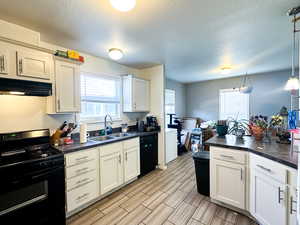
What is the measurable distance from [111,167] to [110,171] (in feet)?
0.20

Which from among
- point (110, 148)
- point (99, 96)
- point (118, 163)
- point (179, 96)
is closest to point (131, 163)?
point (118, 163)

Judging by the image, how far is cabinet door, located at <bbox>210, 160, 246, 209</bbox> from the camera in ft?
5.98

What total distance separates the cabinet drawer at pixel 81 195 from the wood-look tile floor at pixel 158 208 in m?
0.15

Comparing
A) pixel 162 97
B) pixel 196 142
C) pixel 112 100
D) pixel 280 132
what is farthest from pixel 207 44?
pixel 196 142

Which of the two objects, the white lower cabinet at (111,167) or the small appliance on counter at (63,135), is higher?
the small appliance on counter at (63,135)

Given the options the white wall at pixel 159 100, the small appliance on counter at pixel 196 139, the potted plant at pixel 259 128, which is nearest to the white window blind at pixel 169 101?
the small appliance on counter at pixel 196 139

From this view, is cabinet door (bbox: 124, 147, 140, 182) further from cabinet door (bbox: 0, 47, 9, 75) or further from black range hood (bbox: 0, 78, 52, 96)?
cabinet door (bbox: 0, 47, 9, 75)

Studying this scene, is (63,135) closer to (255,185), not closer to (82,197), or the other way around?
(82,197)

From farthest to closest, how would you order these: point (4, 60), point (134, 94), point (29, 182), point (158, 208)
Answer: point (134, 94)
point (158, 208)
point (4, 60)
point (29, 182)

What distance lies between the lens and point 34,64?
178 centimetres

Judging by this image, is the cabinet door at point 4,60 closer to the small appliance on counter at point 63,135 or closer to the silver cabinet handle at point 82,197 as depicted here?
the small appliance on counter at point 63,135

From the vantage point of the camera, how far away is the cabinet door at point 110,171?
223 cm

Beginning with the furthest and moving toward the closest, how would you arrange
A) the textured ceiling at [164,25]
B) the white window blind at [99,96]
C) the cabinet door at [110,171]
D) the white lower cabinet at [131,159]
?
the white window blind at [99,96]
the white lower cabinet at [131,159]
the cabinet door at [110,171]
the textured ceiling at [164,25]

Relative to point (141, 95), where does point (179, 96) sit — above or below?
above
